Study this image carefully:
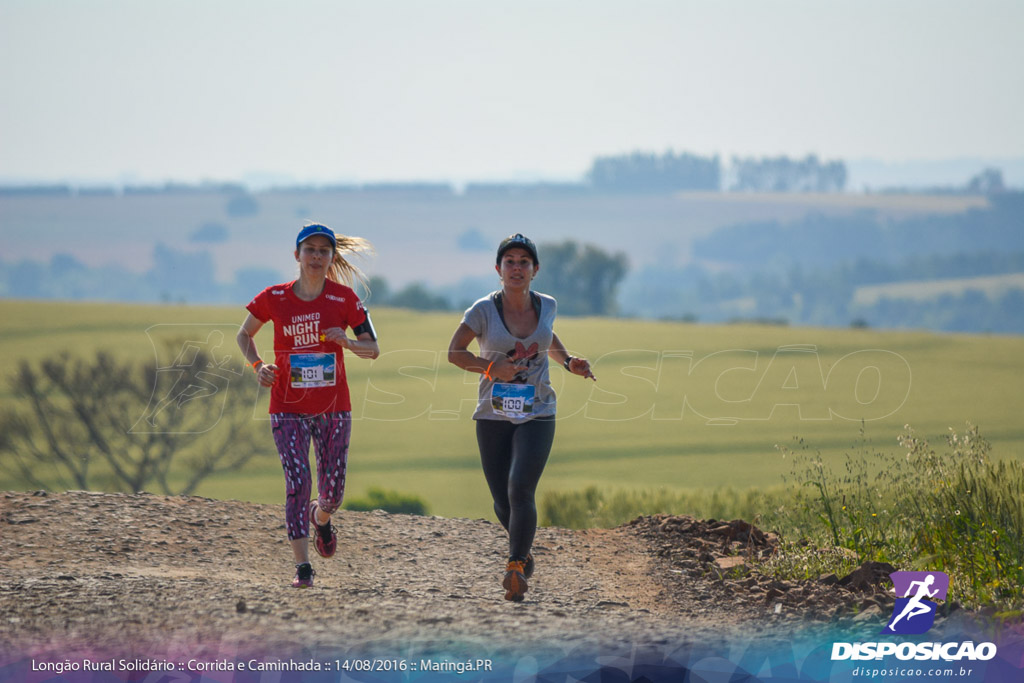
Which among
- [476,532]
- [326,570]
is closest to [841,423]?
[476,532]

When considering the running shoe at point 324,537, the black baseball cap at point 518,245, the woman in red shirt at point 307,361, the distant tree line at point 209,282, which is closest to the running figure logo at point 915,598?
the black baseball cap at point 518,245

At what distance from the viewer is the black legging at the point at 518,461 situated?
7074mm

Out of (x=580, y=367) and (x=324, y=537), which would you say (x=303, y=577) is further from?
(x=580, y=367)

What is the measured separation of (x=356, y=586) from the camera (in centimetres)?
814

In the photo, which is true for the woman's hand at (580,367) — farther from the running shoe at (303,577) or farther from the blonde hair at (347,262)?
the running shoe at (303,577)

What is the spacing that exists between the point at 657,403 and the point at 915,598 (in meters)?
27.2

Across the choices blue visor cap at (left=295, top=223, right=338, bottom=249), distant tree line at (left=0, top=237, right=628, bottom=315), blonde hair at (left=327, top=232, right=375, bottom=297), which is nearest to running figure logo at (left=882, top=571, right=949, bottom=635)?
blonde hair at (left=327, top=232, right=375, bottom=297)

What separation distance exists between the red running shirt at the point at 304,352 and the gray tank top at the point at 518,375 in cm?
83

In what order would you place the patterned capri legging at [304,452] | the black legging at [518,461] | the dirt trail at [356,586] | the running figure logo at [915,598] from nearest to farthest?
the dirt trail at [356,586]
the running figure logo at [915,598]
the black legging at [518,461]
the patterned capri legging at [304,452]

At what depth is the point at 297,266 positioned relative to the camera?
7551 mm

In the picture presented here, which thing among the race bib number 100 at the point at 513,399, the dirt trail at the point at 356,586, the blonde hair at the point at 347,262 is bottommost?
the dirt trail at the point at 356,586

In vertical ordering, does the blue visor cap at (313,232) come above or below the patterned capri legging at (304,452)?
above

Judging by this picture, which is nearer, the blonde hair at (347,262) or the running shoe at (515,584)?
the running shoe at (515,584)

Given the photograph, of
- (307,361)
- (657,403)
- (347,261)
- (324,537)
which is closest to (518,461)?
(307,361)
